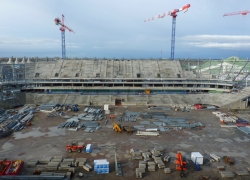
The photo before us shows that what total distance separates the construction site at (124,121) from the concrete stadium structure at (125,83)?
258 mm

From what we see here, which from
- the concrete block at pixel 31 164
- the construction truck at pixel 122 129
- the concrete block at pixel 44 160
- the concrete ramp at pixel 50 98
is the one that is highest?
the concrete ramp at pixel 50 98

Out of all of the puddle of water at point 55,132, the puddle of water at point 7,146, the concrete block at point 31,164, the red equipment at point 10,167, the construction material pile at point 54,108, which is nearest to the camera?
the red equipment at point 10,167

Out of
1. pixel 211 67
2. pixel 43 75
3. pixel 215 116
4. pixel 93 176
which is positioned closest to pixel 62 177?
pixel 93 176

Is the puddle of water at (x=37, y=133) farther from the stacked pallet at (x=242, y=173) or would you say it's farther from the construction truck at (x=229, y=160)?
the stacked pallet at (x=242, y=173)

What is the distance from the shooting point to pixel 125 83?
55906 mm

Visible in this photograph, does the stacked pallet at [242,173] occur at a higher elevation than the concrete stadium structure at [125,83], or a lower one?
lower

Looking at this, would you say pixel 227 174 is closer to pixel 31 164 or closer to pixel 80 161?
pixel 80 161

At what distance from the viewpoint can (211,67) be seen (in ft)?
226

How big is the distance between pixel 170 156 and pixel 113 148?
7026 millimetres

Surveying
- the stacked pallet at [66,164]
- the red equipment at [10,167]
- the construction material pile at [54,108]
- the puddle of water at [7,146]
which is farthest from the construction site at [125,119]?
the red equipment at [10,167]

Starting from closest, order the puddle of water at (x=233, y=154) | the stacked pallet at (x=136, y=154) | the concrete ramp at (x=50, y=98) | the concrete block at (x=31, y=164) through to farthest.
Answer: the concrete block at (x=31, y=164) → the stacked pallet at (x=136, y=154) → the puddle of water at (x=233, y=154) → the concrete ramp at (x=50, y=98)

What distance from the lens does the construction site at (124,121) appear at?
21.1 meters

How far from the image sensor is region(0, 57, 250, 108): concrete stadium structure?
5078cm

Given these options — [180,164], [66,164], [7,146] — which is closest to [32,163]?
[66,164]
